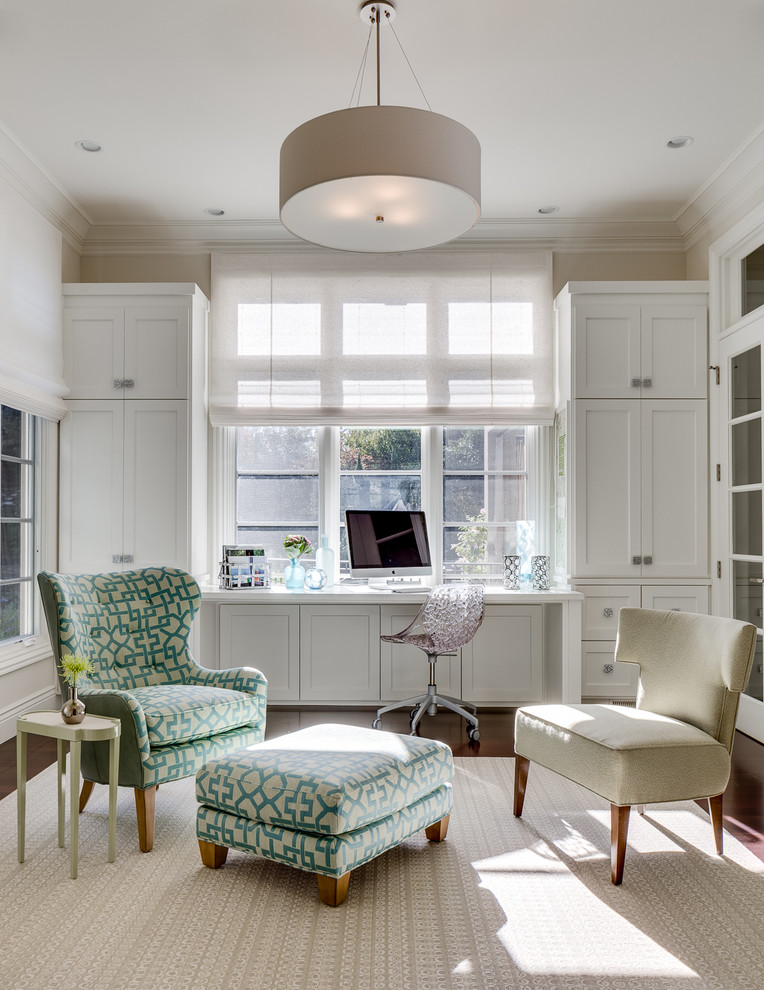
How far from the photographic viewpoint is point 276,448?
16.9 feet

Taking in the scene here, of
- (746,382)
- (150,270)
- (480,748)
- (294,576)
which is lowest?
(480,748)

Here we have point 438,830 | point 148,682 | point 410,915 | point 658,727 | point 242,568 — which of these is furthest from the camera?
point 242,568

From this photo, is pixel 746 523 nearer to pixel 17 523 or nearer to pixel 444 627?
pixel 444 627

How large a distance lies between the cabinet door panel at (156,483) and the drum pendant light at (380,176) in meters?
Result: 2.11

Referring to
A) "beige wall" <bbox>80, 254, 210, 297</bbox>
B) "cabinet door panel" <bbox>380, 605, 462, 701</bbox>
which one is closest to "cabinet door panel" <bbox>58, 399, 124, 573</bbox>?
"beige wall" <bbox>80, 254, 210, 297</bbox>

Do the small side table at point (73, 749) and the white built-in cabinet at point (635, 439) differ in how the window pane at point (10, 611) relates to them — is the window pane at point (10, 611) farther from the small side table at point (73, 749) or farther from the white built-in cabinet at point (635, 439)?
the white built-in cabinet at point (635, 439)

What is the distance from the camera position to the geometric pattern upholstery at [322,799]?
223 cm

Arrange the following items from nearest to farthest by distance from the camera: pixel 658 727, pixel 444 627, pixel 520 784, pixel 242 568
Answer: pixel 658 727 < pixel 520 784 < pixel 444 627 < pixel 242 568

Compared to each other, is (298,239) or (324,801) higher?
(298,239)

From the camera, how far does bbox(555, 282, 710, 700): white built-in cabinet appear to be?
4.66m

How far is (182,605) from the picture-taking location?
3473 millimetres

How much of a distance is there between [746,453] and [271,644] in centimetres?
288

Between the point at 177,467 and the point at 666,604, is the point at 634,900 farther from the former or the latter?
the point at 177,467

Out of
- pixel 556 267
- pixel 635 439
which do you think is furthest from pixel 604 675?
pixel 556 267
